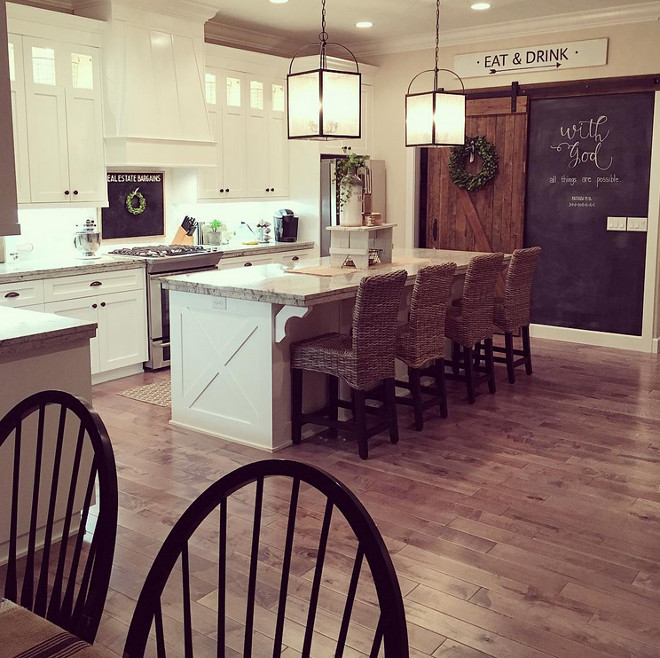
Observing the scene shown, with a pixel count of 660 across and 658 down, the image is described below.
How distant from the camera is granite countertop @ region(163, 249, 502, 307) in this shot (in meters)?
4.05

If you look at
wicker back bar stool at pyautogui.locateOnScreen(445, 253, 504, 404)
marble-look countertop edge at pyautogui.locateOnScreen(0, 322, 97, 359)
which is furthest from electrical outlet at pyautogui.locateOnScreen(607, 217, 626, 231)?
marble-look countertop edge at pyautogui.locateOnScreen(0, 322, 97, 359)

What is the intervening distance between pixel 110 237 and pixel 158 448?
2.61m

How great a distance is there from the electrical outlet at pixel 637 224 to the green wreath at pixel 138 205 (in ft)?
13.8

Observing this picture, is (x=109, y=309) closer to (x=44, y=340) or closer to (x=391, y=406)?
(x=391, y=406)

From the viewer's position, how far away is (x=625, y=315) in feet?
22.8

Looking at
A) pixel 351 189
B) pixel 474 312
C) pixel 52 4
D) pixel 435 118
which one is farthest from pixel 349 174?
pixel 52 4

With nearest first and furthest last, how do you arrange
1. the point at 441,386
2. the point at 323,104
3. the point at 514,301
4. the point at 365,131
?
the point at 323,104 < the point at 441,386 < the point at 514,301 < the point at 365,131

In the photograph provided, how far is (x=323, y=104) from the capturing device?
4.05 m

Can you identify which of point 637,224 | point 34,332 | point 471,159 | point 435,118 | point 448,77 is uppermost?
point 448,77

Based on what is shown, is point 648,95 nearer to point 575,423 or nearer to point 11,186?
point 575,423

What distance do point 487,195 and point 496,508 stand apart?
4617 millimetres

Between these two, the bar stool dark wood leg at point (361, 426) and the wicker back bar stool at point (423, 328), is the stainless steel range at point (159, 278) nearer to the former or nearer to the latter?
the wicker back bar stool at point (423, 328)

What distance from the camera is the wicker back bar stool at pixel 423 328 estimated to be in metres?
4.46

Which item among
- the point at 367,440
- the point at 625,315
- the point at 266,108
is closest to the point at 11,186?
the point at 367,440
